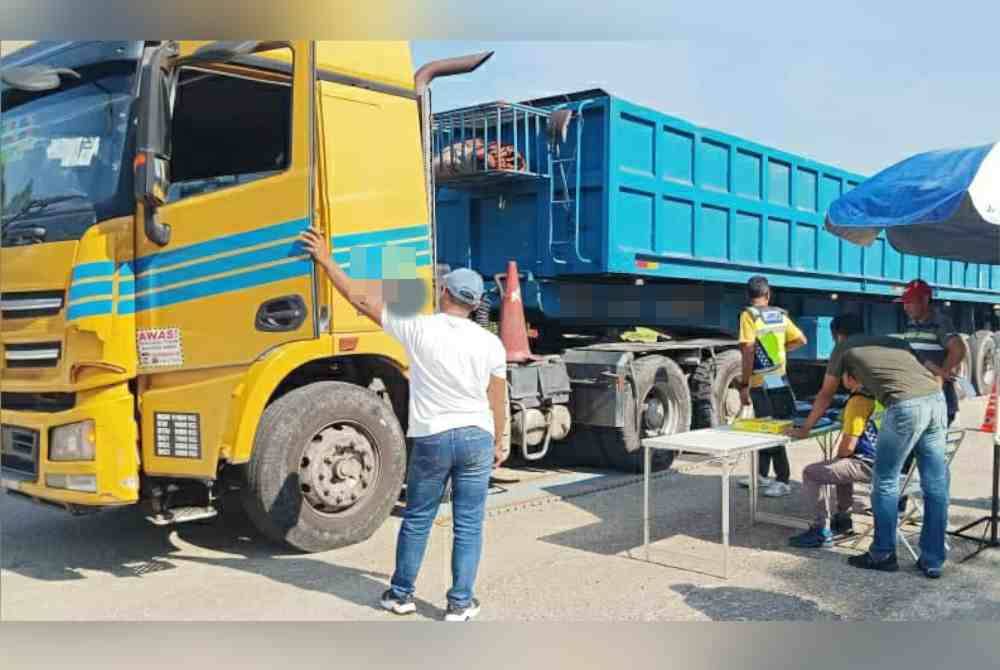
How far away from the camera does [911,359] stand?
4734mm

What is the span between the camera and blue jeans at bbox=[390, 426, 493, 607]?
3984 mm

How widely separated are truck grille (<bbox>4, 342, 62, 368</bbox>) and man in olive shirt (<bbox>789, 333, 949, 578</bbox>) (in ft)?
13.4

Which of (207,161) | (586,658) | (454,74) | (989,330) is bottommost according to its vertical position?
(586,658)

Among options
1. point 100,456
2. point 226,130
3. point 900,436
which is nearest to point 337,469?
point 100,456

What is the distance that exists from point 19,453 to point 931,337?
5.05 meters

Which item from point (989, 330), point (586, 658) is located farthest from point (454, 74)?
point (989, 330)

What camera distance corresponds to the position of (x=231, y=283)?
4727mm

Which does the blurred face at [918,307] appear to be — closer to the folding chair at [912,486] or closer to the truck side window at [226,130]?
the folding chair at [912,486]

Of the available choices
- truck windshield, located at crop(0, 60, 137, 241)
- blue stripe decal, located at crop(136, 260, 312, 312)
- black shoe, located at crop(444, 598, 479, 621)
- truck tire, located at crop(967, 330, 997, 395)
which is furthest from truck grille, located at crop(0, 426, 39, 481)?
truck tire, located at crop(967, 330, 997, 395)

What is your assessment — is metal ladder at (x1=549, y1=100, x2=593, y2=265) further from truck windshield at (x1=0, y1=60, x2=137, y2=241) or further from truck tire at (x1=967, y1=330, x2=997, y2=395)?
truck tire at (x1=967, y1=330, x2=997, y2=395)

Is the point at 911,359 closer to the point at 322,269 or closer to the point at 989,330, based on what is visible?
the point at 322,269

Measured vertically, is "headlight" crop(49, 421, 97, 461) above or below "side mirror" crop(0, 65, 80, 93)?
below

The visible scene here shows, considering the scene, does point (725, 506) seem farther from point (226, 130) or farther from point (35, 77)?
point (35, 77)

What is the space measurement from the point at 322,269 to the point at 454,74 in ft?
5.54
